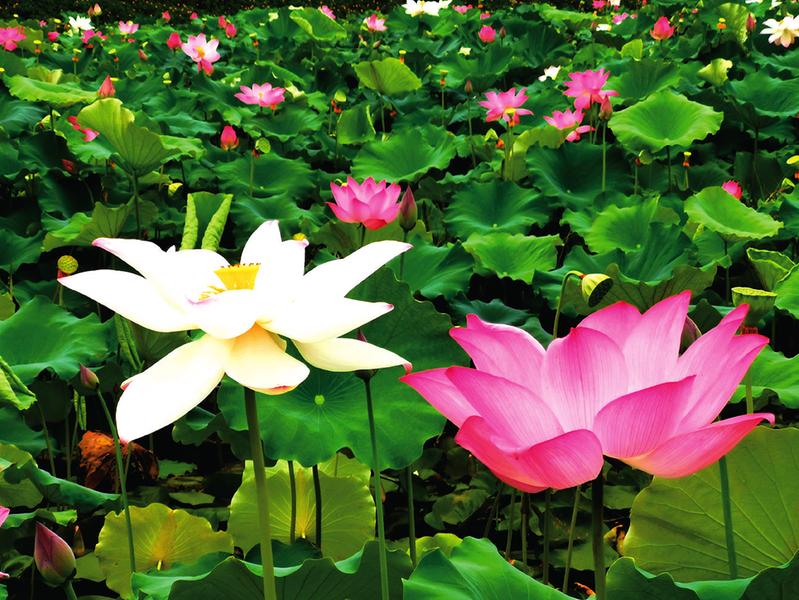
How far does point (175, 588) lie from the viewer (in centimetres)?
86

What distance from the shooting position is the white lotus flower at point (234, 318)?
615mm

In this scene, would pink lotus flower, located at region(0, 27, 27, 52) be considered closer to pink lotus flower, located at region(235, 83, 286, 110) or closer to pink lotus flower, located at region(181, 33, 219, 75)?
pink lotus flower, located at region(181, 33, 219, 75)

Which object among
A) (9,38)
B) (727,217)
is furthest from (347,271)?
(9,38)

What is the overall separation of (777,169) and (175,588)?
255 centimetres

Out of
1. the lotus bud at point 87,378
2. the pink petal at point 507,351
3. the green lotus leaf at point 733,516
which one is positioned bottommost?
the lotus bud at point 87,378

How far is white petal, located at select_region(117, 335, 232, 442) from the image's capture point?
0.60 metres

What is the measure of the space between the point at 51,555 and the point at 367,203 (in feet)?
3.19

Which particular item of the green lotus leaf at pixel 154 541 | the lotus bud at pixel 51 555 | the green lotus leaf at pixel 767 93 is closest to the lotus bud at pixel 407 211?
the green lotus leaf at pixel 154 541

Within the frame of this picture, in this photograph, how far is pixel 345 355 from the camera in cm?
67

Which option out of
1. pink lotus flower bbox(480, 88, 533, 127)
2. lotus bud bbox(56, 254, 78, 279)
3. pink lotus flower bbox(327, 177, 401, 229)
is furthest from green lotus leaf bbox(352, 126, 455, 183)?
lotus bud bbox(56, 254, 78, 279)

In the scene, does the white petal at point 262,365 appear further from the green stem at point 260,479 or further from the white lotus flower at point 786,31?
the white lotus flower at point 786,31

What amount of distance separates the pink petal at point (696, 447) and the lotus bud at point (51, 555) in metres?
0.64

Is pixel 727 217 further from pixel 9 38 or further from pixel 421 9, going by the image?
pixel 421 9

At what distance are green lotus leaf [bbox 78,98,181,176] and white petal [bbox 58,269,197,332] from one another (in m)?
1.54
